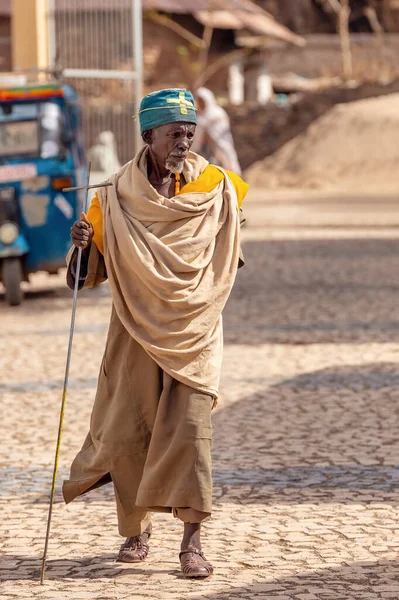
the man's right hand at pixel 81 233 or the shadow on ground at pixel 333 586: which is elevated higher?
the man's right hand at pixel 81 233

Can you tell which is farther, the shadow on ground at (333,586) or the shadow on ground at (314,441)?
the shadow on ground at (314,441)

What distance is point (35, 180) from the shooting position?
46.6 ft

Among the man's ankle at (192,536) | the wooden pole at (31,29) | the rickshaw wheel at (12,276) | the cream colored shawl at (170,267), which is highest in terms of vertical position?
the cream colored shawl at (170,267)

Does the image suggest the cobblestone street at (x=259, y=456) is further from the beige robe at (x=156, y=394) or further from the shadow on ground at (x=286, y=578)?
the beige robe at (x=156, y=394)

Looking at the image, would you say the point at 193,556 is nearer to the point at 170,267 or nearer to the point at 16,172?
the point at 170,267

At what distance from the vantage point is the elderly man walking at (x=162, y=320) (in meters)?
5.11

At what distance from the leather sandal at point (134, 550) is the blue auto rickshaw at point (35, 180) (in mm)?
8854

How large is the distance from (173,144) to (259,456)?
8.29 feet

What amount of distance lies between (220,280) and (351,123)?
35093mm

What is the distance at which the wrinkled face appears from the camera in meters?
5.16

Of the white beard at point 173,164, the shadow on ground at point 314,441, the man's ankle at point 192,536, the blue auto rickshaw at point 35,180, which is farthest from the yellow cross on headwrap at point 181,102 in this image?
the blue auto rickshaw at point 35,180

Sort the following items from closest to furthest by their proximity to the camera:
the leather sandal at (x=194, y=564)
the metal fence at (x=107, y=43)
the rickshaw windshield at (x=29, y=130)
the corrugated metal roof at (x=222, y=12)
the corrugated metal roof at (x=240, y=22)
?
the leather sandal at (x=194, y=564) → the rickshaw windshield at (x=29, y=130) → the metal fence at (x=107, y=43) → the corrugated metal roof at (x=222, y=12) → the corrugated metal roof at (x=240, y=22)

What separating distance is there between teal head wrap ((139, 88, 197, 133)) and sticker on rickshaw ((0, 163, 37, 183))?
9.10 metres

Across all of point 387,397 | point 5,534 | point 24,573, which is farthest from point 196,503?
point 387,397
